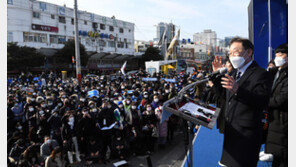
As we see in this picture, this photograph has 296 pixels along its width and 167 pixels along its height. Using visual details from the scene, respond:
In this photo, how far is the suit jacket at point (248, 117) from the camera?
181 centimetres

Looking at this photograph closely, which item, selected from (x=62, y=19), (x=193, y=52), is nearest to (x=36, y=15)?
(x=62, y=19)

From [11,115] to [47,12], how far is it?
32.5 metres

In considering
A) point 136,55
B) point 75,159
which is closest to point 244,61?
point 75,159

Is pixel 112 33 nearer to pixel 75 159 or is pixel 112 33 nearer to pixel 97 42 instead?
pixel 97 42

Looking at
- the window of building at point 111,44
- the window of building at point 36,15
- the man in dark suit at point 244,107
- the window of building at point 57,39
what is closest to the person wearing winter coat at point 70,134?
the man in dark suit at point 244,107

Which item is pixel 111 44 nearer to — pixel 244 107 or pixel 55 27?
pixel 55 27

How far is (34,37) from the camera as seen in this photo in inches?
1300

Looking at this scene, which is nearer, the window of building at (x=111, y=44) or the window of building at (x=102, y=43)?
the window of building at (x=102, y=43)

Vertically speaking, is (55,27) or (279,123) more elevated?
(55,27)

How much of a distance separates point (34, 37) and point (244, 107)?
37.2 metres

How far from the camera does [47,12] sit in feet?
114

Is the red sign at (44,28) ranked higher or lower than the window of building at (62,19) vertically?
lower

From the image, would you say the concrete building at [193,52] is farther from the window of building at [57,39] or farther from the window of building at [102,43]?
the window of building at [57,39]

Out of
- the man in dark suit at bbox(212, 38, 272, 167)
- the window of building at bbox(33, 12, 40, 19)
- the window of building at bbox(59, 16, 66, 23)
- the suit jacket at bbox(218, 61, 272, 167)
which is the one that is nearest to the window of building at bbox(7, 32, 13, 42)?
the window of building at bbox(33, 12, 40, 19)
